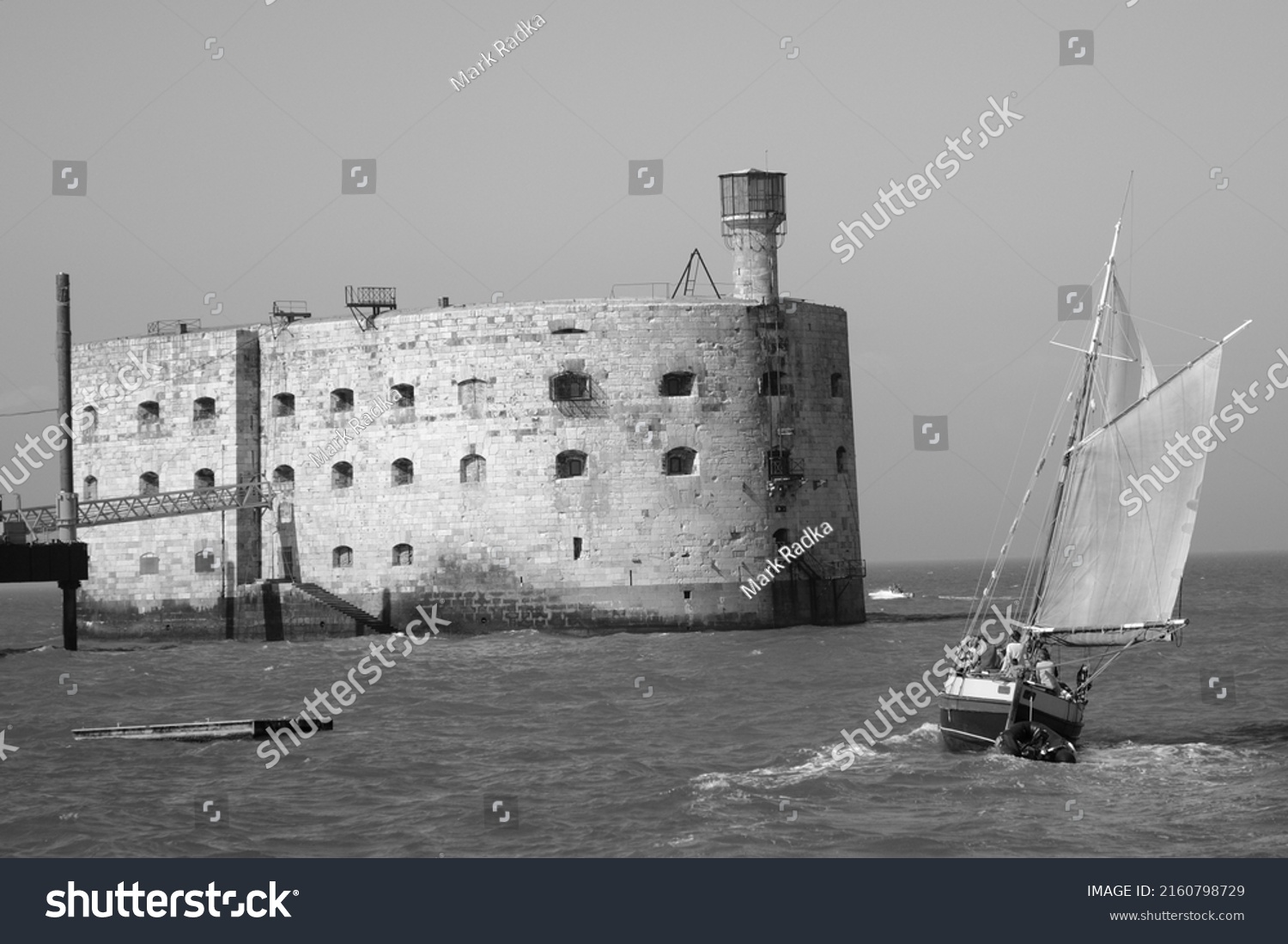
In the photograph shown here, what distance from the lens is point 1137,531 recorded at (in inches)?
1087

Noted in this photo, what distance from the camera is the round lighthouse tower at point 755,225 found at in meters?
45.8

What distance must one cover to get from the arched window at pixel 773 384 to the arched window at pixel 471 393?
673cm

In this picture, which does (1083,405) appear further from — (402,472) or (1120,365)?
(402,472)

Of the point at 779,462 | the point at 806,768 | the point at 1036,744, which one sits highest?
the point at 779,462

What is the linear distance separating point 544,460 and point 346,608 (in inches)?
255

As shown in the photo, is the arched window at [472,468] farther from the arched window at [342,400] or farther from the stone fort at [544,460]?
the arched window at [342,400]

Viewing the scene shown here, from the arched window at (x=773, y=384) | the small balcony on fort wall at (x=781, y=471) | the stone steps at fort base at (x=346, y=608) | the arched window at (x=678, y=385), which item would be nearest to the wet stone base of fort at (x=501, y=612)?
the stone steps at fort base at (x=346, y=608)

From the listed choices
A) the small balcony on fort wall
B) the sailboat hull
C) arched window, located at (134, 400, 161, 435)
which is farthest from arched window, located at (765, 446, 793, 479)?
the sailboat hull

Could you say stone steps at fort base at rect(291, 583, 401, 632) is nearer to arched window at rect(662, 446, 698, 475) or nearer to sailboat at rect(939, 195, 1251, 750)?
arched window at rect(662, 446, 698, 475)

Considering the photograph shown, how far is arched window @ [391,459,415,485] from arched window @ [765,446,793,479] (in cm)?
879

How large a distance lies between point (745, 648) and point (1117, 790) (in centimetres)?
1883

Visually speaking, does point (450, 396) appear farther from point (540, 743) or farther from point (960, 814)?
point (960, 814)

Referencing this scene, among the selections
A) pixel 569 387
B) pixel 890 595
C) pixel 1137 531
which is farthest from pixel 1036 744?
pixel 890 595

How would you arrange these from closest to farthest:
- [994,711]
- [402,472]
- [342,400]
A: [994,711], [402,472], [342,400]
